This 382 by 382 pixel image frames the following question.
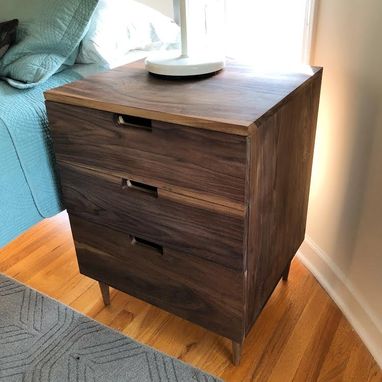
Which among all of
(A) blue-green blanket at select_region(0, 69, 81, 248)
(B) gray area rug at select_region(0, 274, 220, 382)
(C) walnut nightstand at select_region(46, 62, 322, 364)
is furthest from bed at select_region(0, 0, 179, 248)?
(B) gray area rug at select_region(0, 274, 220, 382)

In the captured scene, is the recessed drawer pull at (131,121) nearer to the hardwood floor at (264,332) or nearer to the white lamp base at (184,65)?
the white lamp base at (184,65)

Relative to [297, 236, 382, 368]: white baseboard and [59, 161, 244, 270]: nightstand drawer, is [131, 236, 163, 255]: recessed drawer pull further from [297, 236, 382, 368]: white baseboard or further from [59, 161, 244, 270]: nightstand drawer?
[297, 236, 382, 368]: white baseboard

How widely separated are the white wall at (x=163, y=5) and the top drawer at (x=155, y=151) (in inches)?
26.5

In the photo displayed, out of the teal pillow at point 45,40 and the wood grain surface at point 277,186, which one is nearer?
the wood grain surface at point 277,186

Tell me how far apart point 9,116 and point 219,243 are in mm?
576

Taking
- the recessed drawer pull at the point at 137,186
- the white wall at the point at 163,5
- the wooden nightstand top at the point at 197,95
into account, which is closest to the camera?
the wooden nightstand top at the point at 197,95

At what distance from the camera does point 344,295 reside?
3.62 feet

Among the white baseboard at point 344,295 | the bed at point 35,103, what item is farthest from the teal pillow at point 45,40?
the white baseboard at point 344,295

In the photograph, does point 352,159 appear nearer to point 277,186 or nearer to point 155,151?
point 277,186

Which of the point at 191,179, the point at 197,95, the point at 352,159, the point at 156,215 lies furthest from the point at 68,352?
the point at 352,159

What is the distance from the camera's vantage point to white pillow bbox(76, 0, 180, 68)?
1131 millimetres

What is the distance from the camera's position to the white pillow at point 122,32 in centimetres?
113

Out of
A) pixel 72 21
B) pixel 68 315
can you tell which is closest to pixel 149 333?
pixel 68 315

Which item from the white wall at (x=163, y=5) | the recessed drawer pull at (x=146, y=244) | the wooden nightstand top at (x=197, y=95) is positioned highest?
the white wall at (x=163, y=5)
